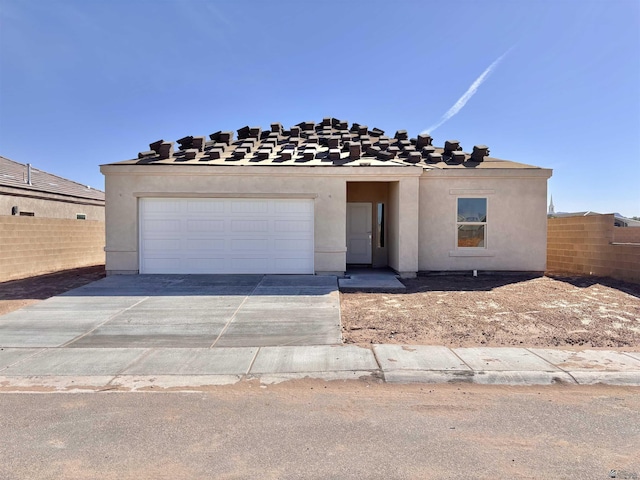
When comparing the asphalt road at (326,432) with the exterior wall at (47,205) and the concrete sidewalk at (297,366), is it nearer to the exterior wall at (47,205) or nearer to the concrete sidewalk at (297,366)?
the concrete sidewalk at (297,366)

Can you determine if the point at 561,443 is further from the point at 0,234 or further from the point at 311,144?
the point at 0,234

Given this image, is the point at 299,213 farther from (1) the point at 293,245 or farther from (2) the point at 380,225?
(2) the point at 380,225

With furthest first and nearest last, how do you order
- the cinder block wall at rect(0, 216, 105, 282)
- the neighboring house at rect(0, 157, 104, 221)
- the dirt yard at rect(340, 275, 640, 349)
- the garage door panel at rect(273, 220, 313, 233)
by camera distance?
the neighboring house at rect(0, 157, 104, 221)
the cinder block wall at rect(0, 216, 105, 282)
the garage door panel at rect(273, 220, 313, 233)
the dirt yard at rect(340, 275, 640, 349)

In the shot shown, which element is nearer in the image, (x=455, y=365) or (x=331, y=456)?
(x=331, y=456)

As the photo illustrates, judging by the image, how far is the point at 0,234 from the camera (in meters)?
12.5

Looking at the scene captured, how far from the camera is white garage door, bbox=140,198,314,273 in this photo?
1192 cm

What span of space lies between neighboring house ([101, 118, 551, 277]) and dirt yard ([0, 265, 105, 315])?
1358mm

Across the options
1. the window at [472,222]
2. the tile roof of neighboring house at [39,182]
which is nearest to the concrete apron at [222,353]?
the window at [472,222]

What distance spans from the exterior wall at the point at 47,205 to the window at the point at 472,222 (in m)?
17.3

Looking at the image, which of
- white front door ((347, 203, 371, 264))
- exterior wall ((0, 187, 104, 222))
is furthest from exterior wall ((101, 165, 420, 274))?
exterior wall ((0, 187, 104, 222))

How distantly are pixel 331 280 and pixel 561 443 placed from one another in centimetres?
791

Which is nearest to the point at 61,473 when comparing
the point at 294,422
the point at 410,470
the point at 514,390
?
the point at 294,422

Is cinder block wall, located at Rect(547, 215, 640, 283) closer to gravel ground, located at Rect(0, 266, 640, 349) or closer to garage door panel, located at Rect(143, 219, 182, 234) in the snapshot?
gravel ground, located at Rect(0, 266, 640, 349)

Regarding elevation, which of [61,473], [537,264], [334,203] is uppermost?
[334,203]
